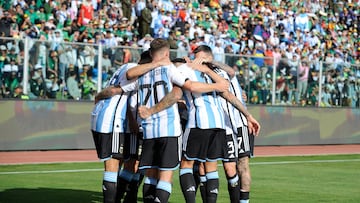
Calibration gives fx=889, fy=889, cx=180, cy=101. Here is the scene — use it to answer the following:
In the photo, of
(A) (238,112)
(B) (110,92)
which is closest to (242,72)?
(A) (238,112)

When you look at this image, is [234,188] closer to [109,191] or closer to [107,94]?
[109,191]

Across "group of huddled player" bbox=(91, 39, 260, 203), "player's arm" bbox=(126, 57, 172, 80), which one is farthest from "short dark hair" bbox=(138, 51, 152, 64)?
"player's arm" bbox=(126, 57, 172, 80)

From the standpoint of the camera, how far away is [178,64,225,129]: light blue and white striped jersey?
1041 centimetres

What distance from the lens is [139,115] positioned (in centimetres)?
985

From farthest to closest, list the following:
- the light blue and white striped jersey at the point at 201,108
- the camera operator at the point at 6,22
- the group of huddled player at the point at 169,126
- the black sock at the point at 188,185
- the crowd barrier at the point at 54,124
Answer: the camera operator at the point at 6,22, the crowd barrier at the point at 54,124, the black sock at the point at 188,185, the light blue and white striped jersey at the point at 201,108, the group of huddled player at the point at 169,126

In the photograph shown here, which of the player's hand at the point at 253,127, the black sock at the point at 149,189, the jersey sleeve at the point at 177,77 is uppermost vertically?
the jersey sleeve at the point at 177,77

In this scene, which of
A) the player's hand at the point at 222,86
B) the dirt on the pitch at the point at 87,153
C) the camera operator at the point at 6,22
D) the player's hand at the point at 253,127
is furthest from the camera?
the camera operator at the point at 6,22

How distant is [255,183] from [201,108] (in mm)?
5169

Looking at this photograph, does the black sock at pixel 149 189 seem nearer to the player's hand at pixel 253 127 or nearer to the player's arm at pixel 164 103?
the player's arm at pixel 164 103

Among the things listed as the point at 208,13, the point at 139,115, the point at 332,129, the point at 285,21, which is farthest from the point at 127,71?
the point at 285,21

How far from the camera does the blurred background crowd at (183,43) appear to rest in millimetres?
20312

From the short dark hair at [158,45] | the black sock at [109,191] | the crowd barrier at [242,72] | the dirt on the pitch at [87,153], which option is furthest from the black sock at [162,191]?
the crowd barrier at [242,72]

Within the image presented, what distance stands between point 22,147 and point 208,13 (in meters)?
11.5

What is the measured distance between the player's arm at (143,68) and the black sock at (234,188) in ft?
6.41
